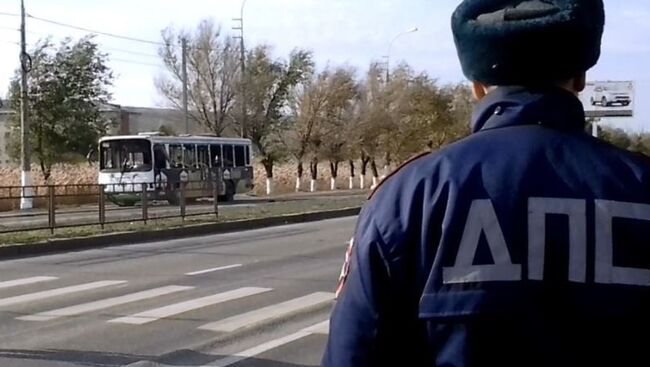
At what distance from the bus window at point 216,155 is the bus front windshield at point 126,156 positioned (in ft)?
13.9

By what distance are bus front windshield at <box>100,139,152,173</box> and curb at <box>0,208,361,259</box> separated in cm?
1049

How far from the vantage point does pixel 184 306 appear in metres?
12.1

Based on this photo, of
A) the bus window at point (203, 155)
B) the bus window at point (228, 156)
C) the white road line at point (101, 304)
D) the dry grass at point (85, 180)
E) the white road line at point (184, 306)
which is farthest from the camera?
the bus window at point (228, 156)

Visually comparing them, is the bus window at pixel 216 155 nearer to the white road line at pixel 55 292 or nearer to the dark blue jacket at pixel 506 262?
the white road line at pixel 55 292

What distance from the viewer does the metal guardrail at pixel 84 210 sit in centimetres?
2212

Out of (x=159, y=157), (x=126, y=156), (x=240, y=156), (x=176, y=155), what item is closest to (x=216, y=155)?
(x=240, y=156)

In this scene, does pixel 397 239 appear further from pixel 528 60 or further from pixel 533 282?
pixel 528 60

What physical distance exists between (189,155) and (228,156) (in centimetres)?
321

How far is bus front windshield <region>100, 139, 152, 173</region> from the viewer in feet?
129

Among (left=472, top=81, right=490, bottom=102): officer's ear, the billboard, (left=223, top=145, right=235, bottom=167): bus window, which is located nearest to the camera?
(left=472, top=81, right=490, bottom=102): officer's ear

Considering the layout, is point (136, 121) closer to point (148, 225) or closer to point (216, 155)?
point (216, 155)

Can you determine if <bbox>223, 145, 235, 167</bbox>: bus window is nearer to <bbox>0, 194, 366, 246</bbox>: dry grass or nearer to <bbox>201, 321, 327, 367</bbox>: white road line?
<bbox>0, 194, 366, 246</bbox>: dry grass

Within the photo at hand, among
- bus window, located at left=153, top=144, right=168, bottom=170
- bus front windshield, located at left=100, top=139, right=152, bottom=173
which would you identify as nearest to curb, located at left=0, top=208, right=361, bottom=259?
bus window, located at left=153, top=144, right=168, bottom=170

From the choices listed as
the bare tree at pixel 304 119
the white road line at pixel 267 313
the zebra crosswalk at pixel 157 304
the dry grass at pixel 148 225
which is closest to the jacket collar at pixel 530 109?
the zebra crosswalk at pixel 157 304
